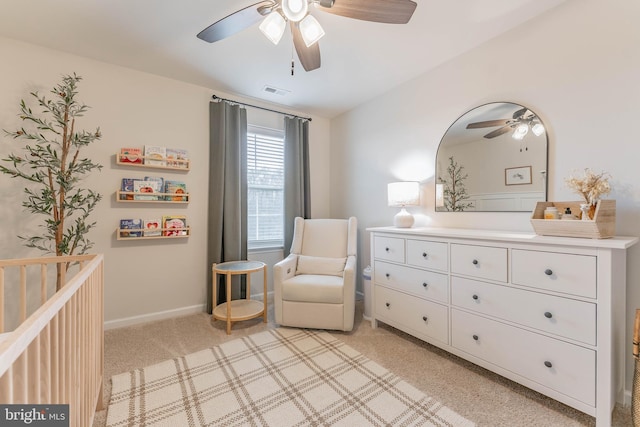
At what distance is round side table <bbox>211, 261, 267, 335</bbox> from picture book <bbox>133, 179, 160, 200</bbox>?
36.2 inches

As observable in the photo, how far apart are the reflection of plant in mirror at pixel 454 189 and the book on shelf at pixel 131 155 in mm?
2858

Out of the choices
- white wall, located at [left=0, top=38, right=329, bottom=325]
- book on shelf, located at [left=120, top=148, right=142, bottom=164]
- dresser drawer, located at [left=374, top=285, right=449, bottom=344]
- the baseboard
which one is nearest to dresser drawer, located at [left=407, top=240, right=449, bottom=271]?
dresser drawer, located at [left=374, top=285, right=449, bottom=344]

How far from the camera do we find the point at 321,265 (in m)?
2.90

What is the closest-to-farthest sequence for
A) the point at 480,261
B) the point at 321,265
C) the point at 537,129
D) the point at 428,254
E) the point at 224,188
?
the point at 480,261 < the point at 537,129 < the point at 428,254 < the point at 321,265 < the point at 224,188

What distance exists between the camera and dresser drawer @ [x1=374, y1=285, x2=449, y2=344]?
2021 mm

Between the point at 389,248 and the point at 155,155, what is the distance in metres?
2.42

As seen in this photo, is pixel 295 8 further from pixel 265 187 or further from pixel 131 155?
pixel 265 187

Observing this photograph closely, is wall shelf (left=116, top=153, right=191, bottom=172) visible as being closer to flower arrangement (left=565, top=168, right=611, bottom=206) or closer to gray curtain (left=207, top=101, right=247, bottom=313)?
gray curtain (left=207, top=101, right=247, bottom=313)

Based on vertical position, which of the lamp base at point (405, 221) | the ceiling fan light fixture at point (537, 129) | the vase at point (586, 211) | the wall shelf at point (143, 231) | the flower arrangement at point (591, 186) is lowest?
the wall shelf at point (143, 231)

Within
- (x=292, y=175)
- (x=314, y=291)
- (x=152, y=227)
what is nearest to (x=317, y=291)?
(x=314, y=291)

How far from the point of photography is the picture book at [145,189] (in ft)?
8.50

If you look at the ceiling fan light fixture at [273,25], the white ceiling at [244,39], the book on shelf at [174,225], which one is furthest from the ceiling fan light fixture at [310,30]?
the book on shelf at [174,225]

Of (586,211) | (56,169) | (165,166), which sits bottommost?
(586,211)

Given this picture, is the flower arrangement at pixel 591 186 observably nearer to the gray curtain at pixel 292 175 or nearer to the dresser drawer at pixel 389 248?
the dresser drawer at pixel 389 248
